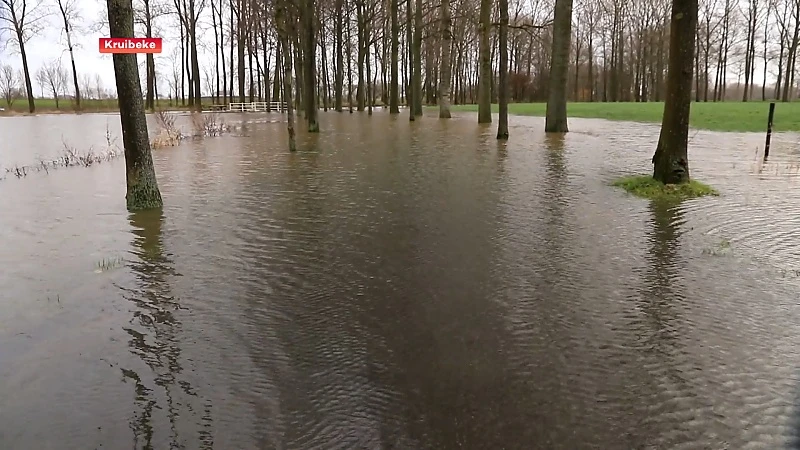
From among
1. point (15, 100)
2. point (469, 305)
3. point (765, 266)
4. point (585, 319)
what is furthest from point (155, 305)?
point (15, 100)

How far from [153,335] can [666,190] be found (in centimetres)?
802

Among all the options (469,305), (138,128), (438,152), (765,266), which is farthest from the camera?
(438,152)

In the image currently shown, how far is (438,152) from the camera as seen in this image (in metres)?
15.7

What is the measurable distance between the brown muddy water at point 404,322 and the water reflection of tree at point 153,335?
2 cm

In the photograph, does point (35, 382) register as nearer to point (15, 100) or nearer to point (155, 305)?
point (155, 305)

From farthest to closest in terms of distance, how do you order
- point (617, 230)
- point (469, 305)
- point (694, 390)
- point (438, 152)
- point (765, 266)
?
point (438, 152)
point (617, 230)
point (765, 266)
point (469, 305)
point (694, 390)

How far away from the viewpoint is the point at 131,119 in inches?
332

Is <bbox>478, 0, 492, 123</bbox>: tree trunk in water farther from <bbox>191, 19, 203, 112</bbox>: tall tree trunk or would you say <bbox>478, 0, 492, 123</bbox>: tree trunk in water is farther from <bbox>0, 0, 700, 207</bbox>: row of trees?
<bbox>191, 19, 203, 112</bbox>: tall tree trunk

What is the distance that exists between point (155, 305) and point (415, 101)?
96.6ft

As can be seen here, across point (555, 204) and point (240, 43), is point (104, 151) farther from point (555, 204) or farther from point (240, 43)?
point (240, 43)

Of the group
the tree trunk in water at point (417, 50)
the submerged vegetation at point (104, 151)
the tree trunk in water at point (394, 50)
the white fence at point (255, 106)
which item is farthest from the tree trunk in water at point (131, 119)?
the white fence at point (255, 106)

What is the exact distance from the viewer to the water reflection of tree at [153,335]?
322 centimetres

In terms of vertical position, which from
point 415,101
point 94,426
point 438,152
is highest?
point 415,101

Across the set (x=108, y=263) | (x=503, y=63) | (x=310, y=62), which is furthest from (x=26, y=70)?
(x=108, y=263)
